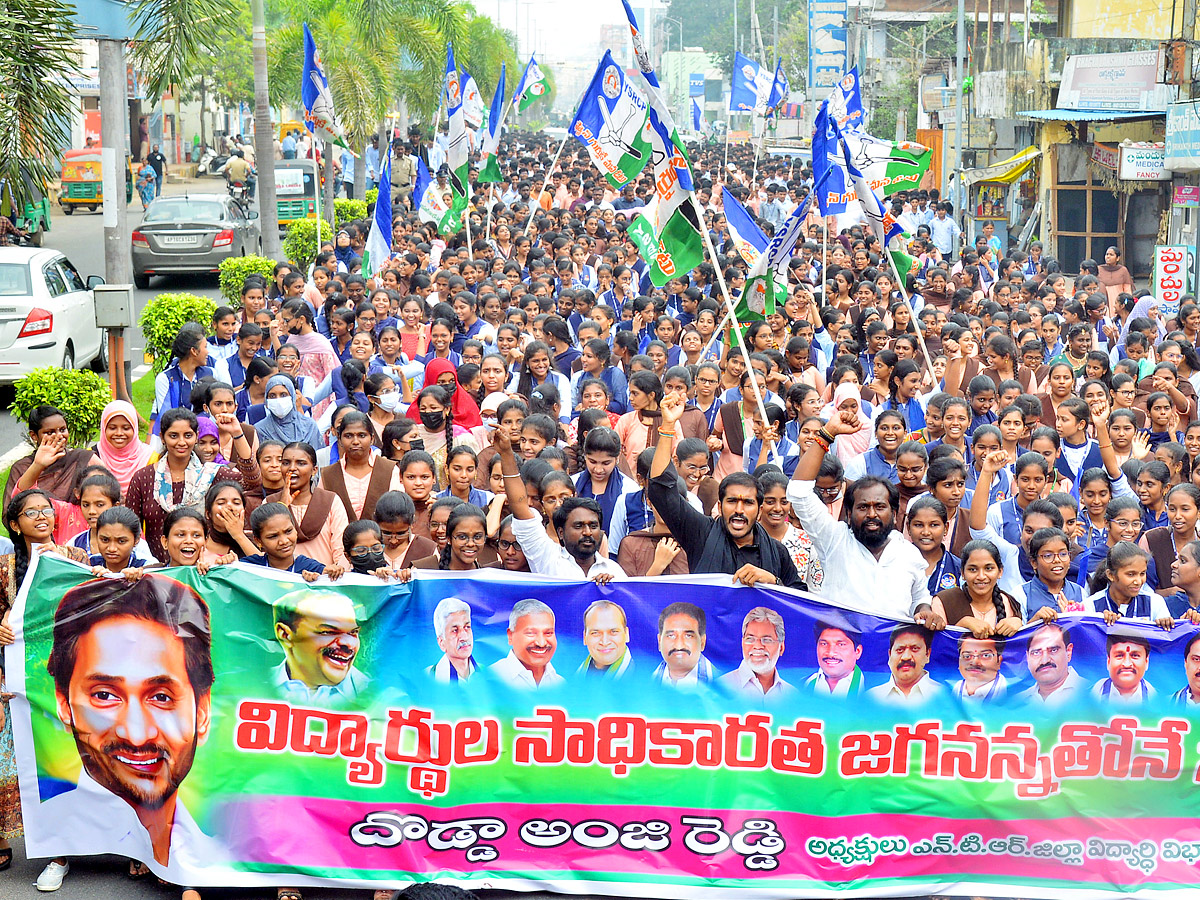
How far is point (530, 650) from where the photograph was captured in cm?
578

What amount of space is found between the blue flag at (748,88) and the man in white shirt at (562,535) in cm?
2507

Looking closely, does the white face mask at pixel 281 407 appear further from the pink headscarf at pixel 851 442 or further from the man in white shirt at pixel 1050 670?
the man in white shirt at pixel 1050 670

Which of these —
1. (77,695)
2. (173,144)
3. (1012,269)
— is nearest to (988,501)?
(77,695)

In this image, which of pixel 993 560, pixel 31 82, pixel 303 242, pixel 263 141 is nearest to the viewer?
pixel 993 560

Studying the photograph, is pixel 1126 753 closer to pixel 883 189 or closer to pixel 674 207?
pixel 674 207

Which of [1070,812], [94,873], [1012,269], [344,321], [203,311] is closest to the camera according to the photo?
[1070,812]

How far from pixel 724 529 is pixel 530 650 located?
3.09 feet

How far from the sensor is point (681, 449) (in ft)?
24.4

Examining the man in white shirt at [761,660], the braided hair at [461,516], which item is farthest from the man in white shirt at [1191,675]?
the braided hair at [461,516]

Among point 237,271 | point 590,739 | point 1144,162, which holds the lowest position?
point 590,739

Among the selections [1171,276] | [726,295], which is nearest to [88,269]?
[1171,276]

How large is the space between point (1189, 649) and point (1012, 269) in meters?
13.1

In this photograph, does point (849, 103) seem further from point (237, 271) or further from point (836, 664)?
point (836, 664)

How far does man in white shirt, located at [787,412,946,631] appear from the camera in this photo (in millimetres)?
6133
